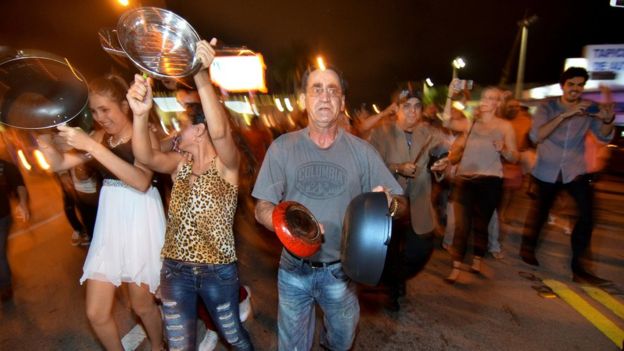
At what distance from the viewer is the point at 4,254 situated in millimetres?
4238

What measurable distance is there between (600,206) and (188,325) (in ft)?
31.7

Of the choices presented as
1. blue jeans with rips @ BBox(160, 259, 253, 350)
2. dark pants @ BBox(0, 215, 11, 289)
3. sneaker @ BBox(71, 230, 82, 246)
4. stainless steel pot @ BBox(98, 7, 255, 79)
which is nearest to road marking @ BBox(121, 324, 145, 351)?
blue jeans with rips @ BBox(160, 259, 253, 350)

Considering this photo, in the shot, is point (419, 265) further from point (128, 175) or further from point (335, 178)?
point (128, 175)

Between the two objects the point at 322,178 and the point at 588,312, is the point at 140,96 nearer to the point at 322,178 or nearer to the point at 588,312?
the point at 322,178

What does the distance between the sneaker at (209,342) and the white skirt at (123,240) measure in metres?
0.82

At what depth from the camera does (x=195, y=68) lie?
1.94 metres

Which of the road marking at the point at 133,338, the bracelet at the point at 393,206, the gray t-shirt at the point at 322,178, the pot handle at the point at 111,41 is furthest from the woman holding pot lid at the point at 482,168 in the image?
the pot handle at the point at 111,41

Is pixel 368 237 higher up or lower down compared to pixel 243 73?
lower down

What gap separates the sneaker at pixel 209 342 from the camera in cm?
328

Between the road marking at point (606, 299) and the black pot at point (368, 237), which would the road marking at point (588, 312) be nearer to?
the road marking at point (606, 299)

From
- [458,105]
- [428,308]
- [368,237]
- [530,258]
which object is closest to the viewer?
[368,237]

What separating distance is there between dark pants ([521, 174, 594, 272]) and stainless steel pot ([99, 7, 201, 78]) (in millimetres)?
4356

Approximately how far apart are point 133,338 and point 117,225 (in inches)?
57.3

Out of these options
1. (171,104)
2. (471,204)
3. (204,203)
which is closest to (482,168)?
(471,204)
